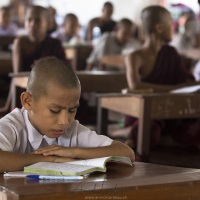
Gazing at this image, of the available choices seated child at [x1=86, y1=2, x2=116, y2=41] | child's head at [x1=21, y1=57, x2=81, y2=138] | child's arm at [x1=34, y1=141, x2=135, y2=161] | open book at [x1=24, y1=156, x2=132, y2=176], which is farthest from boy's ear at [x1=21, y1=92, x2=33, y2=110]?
seated child at [x1=86, y1=2, x2=116, y2=41]

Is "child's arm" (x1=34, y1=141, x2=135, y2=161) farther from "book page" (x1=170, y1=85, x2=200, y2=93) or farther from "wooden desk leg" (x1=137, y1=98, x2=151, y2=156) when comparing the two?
"book page" (x1=170, y1=85, x2=200, y2=93)

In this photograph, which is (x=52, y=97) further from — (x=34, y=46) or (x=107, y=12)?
(x=107, y=12)

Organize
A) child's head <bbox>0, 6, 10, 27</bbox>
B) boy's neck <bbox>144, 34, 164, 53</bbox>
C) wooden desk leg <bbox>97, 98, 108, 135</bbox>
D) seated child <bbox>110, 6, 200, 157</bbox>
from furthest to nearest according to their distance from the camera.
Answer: child's head <bbox>0, 6, 10, 27</bbox>, boy's neck <bbox>144, 34, 164, 53</bbox>, seated child <bbox>110, 6, 200, 157</bbox>, wooden desk leg <bbox>97, 98, 108, 135</bbox>

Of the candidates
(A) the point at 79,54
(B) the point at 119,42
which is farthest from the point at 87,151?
(B) the point at 119,42

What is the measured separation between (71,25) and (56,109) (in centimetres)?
→ 908

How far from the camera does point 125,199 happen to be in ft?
5.50

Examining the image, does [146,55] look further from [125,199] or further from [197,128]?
[125,199]

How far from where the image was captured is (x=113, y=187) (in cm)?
168

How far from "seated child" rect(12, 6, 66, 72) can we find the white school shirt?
3.91m

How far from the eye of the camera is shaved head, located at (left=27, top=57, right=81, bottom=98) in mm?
2199

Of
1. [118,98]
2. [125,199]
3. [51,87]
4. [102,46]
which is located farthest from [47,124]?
[102,46]

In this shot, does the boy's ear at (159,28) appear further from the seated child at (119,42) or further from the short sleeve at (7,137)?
the seated child at (119,42)

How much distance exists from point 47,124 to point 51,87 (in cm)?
12

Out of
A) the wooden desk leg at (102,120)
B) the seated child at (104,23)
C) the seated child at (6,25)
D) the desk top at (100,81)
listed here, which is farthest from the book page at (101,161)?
the seated child at (6,25)
